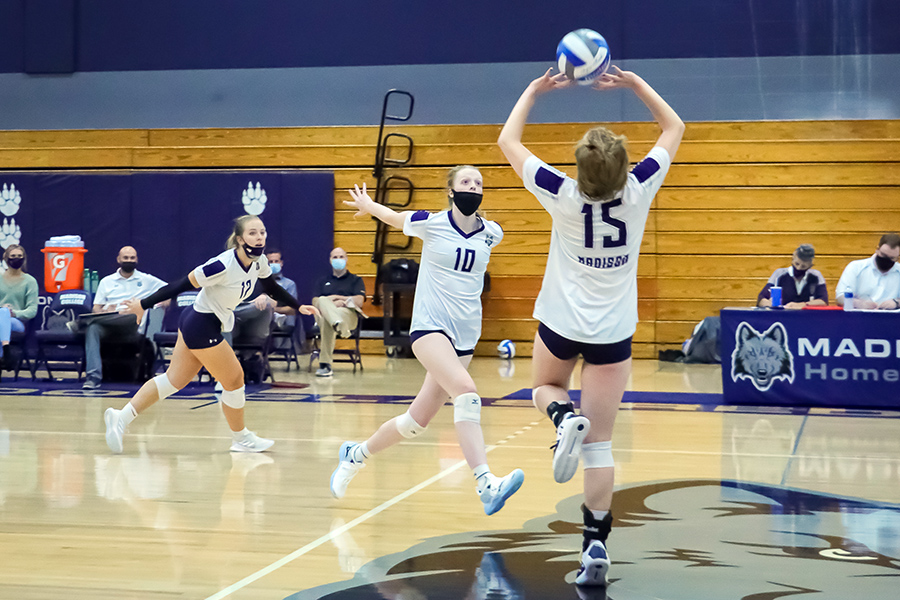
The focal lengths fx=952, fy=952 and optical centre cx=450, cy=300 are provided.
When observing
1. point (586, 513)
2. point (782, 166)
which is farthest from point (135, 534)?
point (782, 166)

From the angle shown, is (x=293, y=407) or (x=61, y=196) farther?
(x=61, y=196)

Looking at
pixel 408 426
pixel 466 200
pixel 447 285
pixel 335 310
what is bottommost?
pixel 408 426

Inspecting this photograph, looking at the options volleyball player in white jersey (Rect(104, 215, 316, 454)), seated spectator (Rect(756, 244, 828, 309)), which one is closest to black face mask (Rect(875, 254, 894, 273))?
seated spectator (Rect(756, 244, 828, 309))

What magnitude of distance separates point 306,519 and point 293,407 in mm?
4018

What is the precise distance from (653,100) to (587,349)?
2.99 ft

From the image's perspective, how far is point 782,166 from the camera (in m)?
12.8

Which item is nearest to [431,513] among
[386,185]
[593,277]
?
[593,277]

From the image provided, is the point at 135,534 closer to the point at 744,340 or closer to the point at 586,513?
the point at 586,513

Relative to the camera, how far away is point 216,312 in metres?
5.98

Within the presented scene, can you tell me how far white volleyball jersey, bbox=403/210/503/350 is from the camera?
434 cm

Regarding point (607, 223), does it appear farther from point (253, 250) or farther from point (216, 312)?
point (216, 312)

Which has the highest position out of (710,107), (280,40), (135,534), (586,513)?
(280,40)

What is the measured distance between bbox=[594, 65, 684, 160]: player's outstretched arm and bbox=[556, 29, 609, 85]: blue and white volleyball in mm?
67

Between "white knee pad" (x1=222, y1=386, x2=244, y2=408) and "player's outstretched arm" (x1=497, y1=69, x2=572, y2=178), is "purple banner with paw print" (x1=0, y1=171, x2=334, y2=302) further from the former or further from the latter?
"player's outstretched arm" (x1=497, y1=69, x2=572, y2=178)
